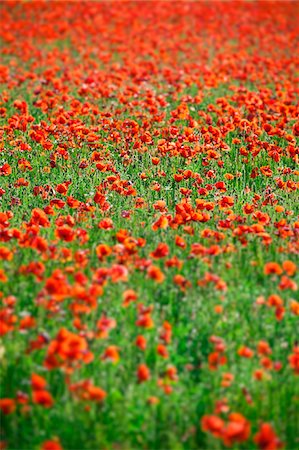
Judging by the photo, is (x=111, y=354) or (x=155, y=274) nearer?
(x=111, y=354)

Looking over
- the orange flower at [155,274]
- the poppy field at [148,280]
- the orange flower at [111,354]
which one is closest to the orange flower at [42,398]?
the poppy field at [148,280]

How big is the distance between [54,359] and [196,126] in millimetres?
4707

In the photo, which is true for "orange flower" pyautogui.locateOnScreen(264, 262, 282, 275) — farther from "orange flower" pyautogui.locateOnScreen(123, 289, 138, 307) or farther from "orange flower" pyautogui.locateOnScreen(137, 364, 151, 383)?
"orange flower" pyautogui.locateOnScreen(137, 364, 151, 383)

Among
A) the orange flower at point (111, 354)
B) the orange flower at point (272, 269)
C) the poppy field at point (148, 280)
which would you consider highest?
the orange flower at point (272, 269)

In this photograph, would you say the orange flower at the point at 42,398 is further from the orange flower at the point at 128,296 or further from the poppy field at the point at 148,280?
the orange flower at the point at 128,296

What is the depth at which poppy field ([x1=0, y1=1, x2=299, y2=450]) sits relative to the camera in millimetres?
3443

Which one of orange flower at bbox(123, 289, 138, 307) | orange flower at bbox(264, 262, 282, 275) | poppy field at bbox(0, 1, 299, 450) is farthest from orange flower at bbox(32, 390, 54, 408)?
orange flower at bbox(264, 262, 282, 275)

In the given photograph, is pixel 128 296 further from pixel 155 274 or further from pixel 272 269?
pixel 272 269

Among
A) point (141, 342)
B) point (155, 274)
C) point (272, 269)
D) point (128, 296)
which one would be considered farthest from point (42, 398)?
point (272, 269)

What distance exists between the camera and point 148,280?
14.5 ft

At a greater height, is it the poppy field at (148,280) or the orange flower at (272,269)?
the orange flower at (272,269)

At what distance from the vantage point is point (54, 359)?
3393 mm

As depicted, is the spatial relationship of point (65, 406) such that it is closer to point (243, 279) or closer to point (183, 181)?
point (243, 279)

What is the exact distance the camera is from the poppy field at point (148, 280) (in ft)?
11.3
